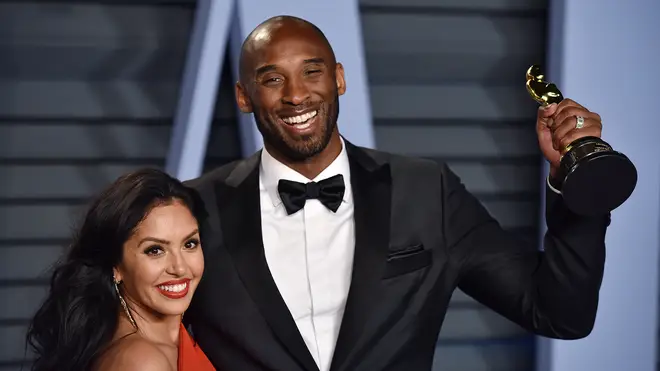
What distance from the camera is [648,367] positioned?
3.12 meters

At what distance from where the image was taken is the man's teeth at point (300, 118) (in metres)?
2.14

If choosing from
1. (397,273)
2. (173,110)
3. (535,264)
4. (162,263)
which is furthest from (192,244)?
(173,110)

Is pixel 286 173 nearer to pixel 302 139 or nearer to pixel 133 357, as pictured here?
pixel 302 139

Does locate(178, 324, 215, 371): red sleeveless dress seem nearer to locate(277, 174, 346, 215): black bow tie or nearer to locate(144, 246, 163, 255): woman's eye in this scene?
locate(144, 246, 163, 255): woman's eye

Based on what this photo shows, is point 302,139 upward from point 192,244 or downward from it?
upward

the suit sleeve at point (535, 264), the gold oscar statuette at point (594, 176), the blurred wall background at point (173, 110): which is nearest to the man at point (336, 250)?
the suit sleeve at point (535, 264)

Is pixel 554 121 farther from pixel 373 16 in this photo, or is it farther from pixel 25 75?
pixel 25 75

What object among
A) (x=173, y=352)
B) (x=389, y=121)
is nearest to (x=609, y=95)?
(x=389, y=121)

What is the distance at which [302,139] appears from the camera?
7.11 ft

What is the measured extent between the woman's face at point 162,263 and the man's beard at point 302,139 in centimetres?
28

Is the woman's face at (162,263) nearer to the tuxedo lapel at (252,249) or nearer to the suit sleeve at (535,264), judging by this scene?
the tuxedo lapel at (252,249)

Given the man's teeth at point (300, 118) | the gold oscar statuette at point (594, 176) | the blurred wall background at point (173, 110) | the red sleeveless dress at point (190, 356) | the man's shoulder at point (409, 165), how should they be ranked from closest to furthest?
the gold oscar statuette at point (594, 176) < the red sleeveless dress at point (190, 356) < the man's teeth at point (300, 118) < the man's shoulder at point (409, 165) < the blurred wall background at point (173, 110)

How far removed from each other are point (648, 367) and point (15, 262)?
1.97 meters

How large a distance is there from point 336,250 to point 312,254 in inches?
2.1
